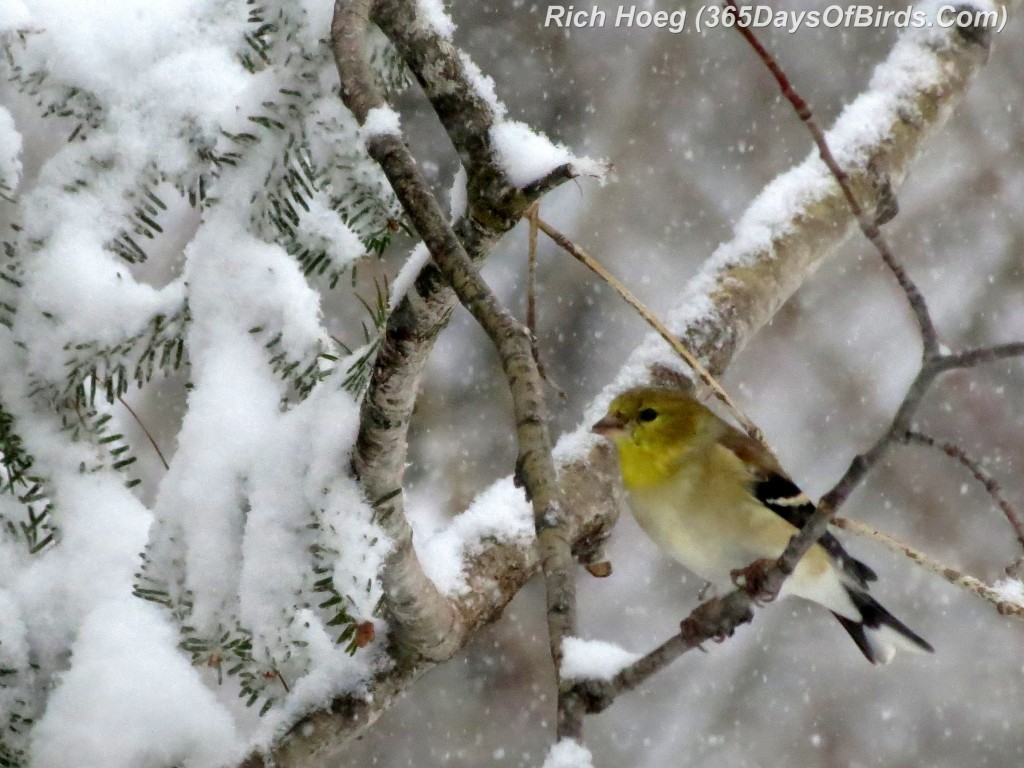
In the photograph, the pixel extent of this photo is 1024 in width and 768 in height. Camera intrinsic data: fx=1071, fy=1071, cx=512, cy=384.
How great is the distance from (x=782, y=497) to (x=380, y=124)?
4.13 ft

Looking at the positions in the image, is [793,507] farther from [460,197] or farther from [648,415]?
[460,197]

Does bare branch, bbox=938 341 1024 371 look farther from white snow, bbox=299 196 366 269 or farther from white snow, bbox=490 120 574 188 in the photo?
white snow, bbox=299 196 366 269

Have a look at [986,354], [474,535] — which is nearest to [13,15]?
[474,535]

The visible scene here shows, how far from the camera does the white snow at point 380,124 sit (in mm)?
1171

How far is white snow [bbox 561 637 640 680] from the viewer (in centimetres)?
88

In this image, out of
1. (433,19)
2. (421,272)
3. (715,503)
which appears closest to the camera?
(421,272)

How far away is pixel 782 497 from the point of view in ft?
6.92

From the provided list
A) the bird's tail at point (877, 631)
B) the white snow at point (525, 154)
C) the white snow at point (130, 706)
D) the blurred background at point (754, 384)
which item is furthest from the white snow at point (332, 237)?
the blurred background at point (754, 384)

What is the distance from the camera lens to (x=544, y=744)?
17.5 ft

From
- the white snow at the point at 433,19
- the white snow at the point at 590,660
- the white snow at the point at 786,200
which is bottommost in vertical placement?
the white snow at the point at 590,660

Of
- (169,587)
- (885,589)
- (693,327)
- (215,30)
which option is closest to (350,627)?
(169,587)

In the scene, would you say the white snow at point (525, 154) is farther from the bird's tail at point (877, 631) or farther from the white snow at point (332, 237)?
the bird's tail at point (877, 631)

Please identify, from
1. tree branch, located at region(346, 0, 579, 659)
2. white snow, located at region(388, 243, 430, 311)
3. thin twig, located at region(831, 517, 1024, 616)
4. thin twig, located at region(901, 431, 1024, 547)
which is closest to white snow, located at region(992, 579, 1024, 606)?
thin twig, located at region(831, 517, 1024, 616)

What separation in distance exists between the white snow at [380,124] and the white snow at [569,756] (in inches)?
26.2
